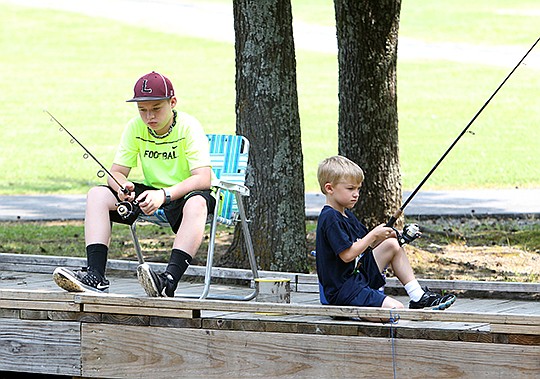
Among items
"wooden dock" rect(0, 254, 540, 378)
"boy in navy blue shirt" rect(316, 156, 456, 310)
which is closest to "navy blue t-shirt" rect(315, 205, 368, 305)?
"boy in navy blue shirt" rect(316, 156, 456, 310)

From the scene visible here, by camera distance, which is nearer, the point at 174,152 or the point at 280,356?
the point at 280,356

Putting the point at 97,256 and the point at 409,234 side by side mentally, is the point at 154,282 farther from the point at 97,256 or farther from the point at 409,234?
the point at 409,234

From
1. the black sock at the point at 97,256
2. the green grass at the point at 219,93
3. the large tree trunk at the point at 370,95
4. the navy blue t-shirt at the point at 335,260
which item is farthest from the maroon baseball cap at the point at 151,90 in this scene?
the green grass at the point at 219,93

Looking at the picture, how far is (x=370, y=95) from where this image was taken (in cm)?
820

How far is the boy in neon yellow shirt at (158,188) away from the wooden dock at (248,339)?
0.54 feet

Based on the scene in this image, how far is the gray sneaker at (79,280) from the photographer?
4.95m

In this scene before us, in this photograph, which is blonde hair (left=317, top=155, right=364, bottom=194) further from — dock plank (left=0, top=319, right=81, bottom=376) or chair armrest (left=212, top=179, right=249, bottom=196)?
dock plank (left=0, top=319, right=81, bottom=376)

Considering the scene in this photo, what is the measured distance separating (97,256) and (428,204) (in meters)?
7.15

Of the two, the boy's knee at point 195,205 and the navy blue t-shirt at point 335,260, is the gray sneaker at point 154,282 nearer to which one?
the boy's knee at point 195,205

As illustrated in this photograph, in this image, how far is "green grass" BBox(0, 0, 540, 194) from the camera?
16344 mm

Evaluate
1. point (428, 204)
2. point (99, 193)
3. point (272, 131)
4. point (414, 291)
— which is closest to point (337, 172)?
point (414, 291)

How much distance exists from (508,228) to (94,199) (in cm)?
524

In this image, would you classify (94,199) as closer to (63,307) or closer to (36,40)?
(63,307)

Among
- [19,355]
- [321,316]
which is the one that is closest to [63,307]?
[19,355]
